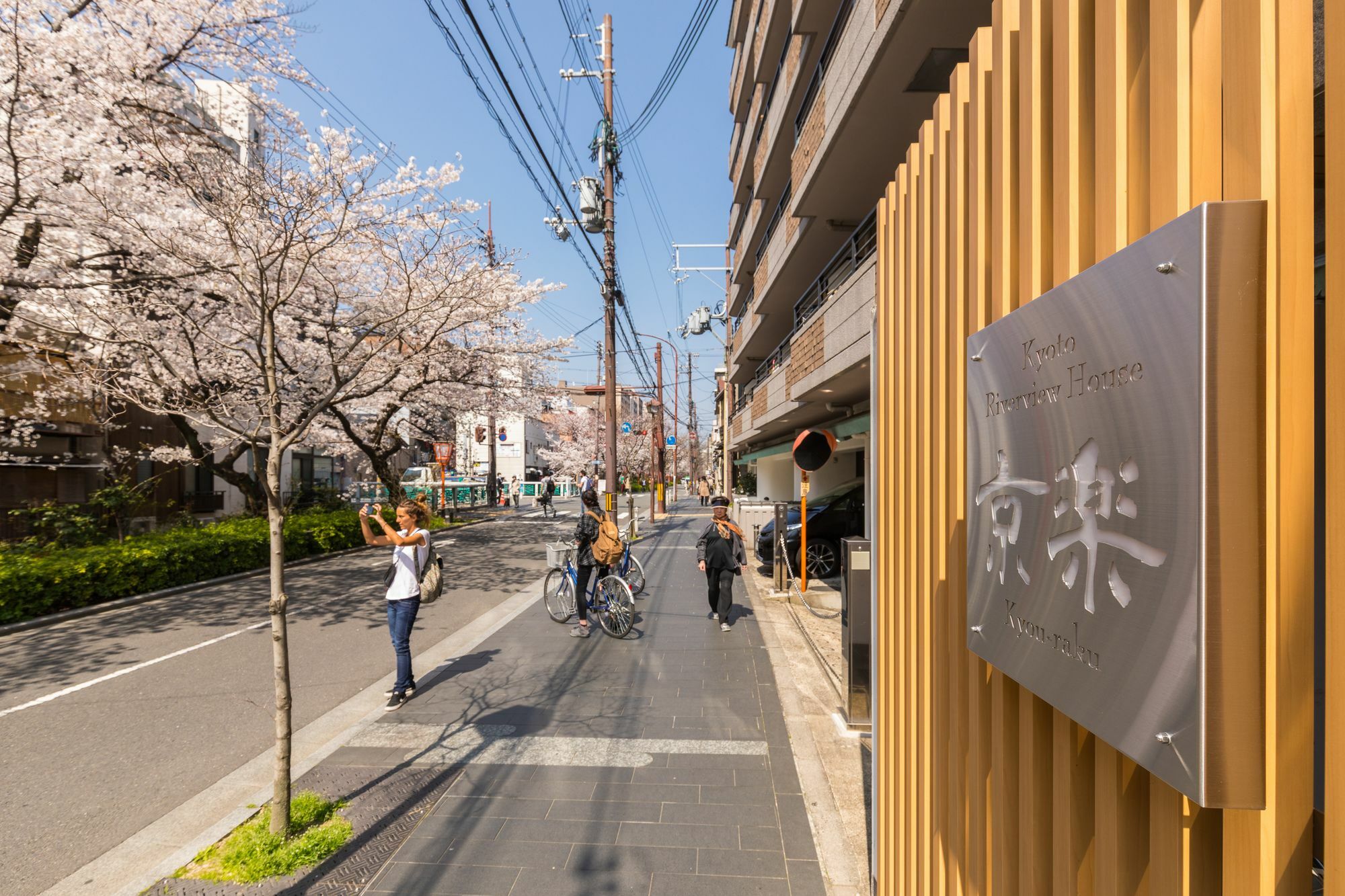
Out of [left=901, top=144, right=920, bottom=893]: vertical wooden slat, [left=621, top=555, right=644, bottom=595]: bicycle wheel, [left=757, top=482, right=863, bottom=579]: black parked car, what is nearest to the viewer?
[left=901, top=144, right=920, bottom=893]: vertical wooden slat

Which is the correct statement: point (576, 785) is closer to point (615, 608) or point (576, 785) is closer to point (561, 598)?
point (615, 608)

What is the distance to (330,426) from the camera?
23.8 m

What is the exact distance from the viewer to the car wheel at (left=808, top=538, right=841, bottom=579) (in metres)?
11.9

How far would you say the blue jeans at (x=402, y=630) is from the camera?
5855 millimetres

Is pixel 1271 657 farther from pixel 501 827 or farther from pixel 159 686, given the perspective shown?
pixel 159 686

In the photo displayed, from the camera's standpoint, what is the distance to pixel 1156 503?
118cm

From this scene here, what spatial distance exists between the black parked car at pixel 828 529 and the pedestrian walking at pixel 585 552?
4.50m

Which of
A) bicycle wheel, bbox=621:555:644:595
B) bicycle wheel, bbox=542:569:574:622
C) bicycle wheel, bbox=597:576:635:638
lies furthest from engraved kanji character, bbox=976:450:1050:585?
bicycle wheel, bbox=621:555:644:595

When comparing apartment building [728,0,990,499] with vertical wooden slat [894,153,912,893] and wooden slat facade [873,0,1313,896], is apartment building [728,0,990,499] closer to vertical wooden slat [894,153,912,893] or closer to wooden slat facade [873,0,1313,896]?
vertical wooden slat [894,153,912,893]

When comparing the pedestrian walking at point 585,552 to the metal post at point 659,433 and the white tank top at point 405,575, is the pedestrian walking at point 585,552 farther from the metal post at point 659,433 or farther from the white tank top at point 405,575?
the metal post at point 659,433

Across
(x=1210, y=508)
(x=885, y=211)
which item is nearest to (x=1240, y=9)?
(x=1210, y=508)

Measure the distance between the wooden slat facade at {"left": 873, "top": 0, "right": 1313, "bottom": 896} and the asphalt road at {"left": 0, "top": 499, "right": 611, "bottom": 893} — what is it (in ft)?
14.8

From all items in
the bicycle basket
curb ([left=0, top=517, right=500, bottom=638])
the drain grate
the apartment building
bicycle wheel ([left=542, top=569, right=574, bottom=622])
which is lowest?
curb ([left=0, top=517, right=500, bottom=638])

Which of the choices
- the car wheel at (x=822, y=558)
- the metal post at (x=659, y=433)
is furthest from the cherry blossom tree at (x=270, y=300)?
the metal post at (x=659, y=433)
